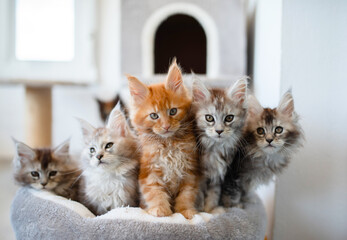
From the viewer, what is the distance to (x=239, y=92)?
1053 mm

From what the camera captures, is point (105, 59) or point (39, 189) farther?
point (105, 59)

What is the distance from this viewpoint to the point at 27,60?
243 cm

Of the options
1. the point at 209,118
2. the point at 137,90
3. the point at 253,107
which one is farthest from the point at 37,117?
the point at 253,107

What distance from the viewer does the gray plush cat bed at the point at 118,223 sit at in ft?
2.89

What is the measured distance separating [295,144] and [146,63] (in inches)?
58.8

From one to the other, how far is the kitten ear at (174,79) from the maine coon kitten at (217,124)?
0.06 meters

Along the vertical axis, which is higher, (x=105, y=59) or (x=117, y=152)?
(x=105, y=59)

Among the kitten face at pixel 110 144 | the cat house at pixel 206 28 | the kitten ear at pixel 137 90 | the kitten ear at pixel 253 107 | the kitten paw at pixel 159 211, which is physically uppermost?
the cat house at pixel 206 28

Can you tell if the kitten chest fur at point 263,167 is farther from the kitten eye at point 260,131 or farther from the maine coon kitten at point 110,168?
the maine coon kitten at point 110,168

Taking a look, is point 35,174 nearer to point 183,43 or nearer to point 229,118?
point 229,118

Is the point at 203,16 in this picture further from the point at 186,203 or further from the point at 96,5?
the point at 186,203

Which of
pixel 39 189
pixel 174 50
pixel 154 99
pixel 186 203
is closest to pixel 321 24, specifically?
pixel 154 99

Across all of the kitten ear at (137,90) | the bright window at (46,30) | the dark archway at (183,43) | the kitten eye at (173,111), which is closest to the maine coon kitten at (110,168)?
the kitten ear at (137,90)

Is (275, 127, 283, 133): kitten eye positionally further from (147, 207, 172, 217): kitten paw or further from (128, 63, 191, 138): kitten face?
(147, 207, 172, 217): kitten paw
